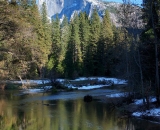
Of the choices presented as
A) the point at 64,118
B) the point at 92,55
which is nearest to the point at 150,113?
the point at 64,118

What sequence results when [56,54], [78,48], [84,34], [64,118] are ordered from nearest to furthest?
1. [64,118]
2. [78,48]
3. [56,54]
4. [84,34]

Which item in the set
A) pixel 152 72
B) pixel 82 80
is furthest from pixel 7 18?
pixel 82 80

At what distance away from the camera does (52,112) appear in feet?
71.6

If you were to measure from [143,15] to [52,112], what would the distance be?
1050 cm

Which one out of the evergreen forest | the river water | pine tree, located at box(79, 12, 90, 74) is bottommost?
the river water

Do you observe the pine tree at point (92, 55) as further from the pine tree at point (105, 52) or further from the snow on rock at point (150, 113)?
the snow on rock at point (150, 113)

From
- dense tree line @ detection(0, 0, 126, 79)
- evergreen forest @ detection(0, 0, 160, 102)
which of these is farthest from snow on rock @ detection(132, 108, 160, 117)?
dense tree line @ detection(0, 0, 126, 79)

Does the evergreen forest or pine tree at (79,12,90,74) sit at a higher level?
pine tree at (79,12,90,74)

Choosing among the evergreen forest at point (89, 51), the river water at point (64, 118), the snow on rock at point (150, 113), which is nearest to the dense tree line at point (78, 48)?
the evergreen forest at point (89, 51)

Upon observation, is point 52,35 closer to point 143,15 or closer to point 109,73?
point 109,73

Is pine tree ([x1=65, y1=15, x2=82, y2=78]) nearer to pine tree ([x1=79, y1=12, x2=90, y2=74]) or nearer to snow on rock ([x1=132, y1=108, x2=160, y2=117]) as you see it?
pine tree ([x1=79, y1=12, x2=90, y2=74])

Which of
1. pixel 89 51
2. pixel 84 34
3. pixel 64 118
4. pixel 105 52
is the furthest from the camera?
pixel 84 34

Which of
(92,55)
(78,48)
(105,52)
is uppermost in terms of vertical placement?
(78,48)

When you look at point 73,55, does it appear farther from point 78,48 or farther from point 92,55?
point 92,55
